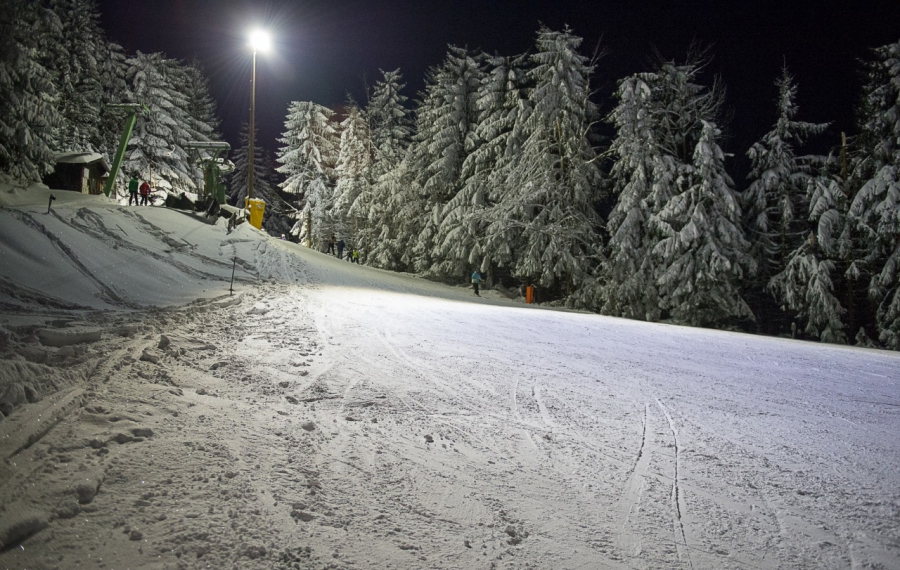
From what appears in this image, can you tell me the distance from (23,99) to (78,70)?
1925 centimetres

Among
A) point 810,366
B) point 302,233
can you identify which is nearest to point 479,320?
point 810,366

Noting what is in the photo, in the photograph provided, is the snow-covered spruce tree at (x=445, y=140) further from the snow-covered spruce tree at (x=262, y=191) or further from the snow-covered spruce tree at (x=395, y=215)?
the snow-covered spruce tree at (x=262, y=191)

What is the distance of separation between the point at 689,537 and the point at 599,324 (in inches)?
378

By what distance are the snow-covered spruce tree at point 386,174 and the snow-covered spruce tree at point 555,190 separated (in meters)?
9.83

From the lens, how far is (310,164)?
4275 cm

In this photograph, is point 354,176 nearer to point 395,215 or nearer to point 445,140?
point 395,215

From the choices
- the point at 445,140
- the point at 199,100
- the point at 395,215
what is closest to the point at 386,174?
the point at 395,215

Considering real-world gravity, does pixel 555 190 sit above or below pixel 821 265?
above

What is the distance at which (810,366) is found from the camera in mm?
7770

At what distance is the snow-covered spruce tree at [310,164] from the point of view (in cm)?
4134

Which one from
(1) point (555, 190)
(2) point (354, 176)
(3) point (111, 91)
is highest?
(3) point (111, 91)

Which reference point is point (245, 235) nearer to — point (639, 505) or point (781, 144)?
point (639, 505)

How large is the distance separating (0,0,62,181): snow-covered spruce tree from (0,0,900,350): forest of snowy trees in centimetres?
7

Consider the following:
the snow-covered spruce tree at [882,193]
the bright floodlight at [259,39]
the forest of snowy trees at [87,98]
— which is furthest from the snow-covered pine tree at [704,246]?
the forest of snowy trees at [87,98]
